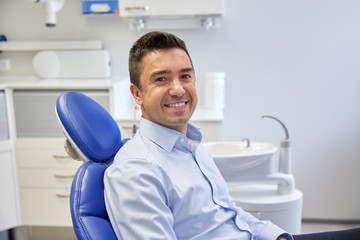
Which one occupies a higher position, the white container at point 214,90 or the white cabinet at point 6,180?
the white container at point 214,90

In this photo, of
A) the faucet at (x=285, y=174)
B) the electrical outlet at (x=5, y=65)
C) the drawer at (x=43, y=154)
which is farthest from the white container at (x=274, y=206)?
the electrical outlet at (x=5, y=65)

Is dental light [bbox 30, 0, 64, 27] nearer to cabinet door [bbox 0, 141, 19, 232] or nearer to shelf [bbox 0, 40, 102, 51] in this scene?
shelf [bbox 0, 40, 102, 51]

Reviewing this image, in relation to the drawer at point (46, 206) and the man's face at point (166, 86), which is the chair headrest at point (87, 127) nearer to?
the man's face at point (166, 86)

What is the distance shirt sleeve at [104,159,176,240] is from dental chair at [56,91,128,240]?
0.05 m

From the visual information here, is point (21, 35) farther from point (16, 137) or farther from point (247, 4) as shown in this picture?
point (247, 4)

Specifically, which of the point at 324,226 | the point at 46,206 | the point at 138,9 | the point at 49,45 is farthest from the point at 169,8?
the point at 324,226

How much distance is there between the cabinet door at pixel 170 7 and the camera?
6.91ft

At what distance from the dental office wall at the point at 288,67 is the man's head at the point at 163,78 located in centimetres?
139

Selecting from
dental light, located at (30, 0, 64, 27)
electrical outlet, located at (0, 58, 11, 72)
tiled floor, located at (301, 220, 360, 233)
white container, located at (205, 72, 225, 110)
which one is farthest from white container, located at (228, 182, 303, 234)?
electrical outlet, located at (0, 58, 11, 72)

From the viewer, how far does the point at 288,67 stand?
2.36 meters

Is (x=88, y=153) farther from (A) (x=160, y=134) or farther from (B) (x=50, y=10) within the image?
(B) (x=50, y=10)

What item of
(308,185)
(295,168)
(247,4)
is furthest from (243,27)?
(308,185)

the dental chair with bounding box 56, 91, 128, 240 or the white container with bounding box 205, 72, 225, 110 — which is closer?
the dental chair with bounding box 56, 91, 128, 240

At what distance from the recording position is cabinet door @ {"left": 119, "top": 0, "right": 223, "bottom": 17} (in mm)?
2105
